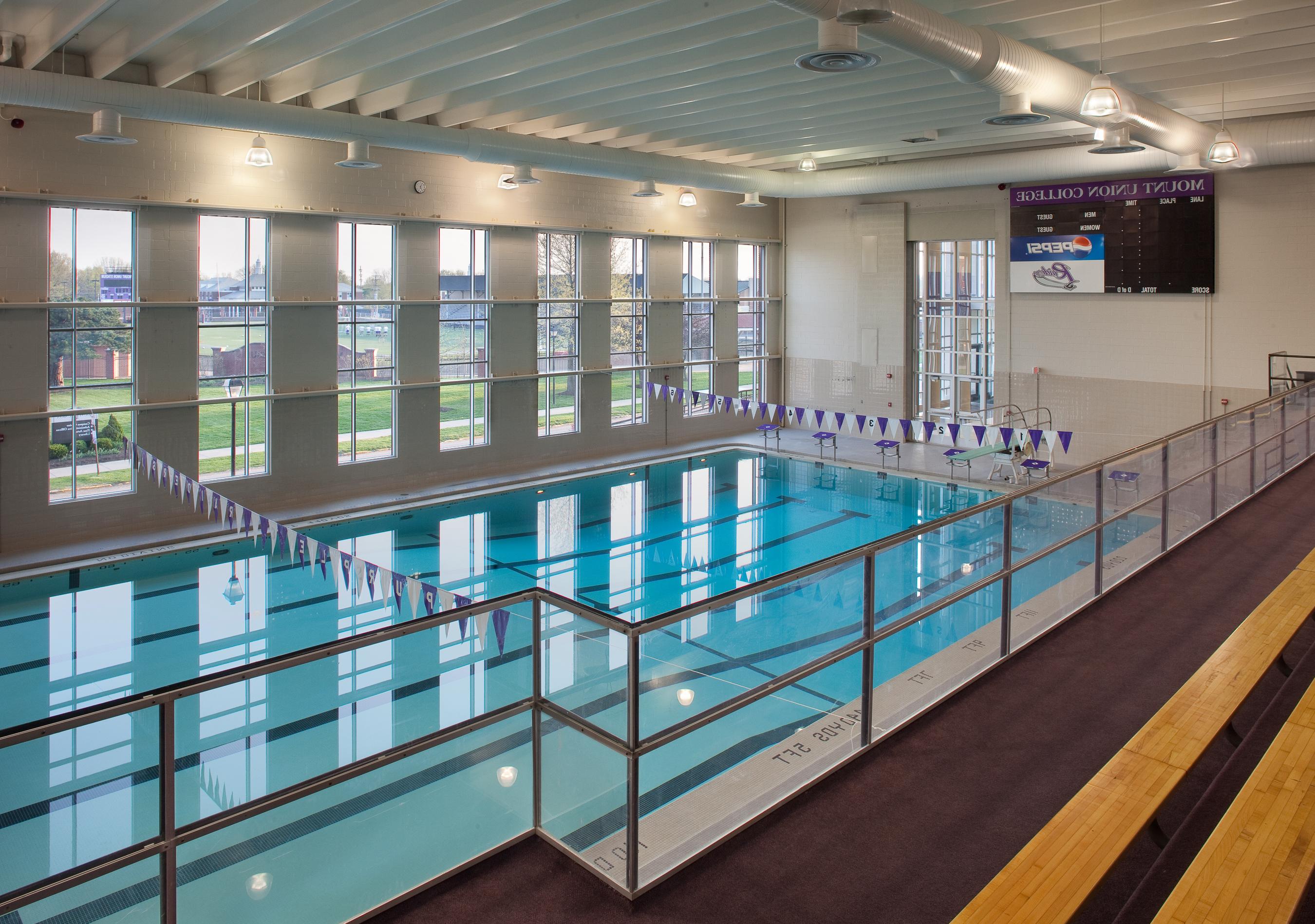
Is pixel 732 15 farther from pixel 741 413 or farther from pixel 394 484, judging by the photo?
pixel 741 413

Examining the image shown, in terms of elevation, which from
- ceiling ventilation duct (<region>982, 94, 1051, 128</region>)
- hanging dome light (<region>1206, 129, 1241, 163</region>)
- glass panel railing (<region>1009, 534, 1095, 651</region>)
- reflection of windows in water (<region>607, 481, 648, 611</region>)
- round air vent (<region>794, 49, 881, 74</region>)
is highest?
ceiling ventilation duct (<region>982, 94, 1051, 128</region>)

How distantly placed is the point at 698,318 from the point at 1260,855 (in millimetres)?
15367

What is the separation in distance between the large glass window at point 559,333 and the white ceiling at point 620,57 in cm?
278

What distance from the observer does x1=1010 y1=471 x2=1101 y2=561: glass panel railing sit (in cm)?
493

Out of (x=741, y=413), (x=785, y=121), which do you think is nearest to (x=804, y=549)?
(x=785, y=121)

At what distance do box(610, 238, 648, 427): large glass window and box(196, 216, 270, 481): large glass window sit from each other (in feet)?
18.7

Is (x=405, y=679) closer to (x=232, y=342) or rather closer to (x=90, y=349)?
(x=90, y=349)

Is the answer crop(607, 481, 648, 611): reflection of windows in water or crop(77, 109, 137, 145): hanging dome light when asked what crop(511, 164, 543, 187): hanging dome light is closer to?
crop(607, 481, 648, 611): reflection of windows in water

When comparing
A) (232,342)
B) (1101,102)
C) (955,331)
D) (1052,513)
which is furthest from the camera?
(955,331)

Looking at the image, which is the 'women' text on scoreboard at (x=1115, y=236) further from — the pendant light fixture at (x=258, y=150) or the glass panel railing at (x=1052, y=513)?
the pendant light fixture at (x=258, y=150)

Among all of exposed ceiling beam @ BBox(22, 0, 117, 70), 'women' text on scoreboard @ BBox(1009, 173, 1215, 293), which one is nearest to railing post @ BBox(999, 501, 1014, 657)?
exposed ceiling beam @ BBox(22, 0, 117, 70)

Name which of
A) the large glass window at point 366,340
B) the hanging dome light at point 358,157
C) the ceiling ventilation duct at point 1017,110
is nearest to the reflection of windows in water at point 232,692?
the large glass window at point 366,340

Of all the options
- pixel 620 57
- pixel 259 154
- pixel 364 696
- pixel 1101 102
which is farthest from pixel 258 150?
pixel 1101 102

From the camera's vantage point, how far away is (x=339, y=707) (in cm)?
672
